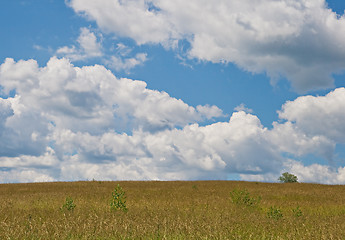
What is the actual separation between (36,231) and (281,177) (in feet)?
114

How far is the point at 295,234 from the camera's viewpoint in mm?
6473

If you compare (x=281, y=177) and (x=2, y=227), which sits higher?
(x=281, y=177)

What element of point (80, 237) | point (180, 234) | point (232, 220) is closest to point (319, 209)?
point (232, 220)

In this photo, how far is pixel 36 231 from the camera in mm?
6160

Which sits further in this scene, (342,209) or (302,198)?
(302,198)

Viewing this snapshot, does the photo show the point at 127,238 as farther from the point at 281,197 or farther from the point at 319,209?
the point at 281,197

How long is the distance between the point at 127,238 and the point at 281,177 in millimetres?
34604

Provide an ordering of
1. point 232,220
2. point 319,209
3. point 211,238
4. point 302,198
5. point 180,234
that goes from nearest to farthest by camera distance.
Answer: point 211,238 < point 180,234 < point 232,220 < point 319,209 < point 302,198

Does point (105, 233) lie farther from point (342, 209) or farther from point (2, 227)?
point (342, 209)

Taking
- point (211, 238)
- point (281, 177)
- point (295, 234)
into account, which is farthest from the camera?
point (281, 177)

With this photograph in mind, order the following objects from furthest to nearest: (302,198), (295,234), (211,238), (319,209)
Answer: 1. (302,198)
2. (319,209)
3. (295,234)
4. (211,238)

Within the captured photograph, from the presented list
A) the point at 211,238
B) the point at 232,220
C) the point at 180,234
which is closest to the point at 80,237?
the point at 180,234

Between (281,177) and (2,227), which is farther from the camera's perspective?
(281,177)

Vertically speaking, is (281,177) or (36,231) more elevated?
(281,177)
